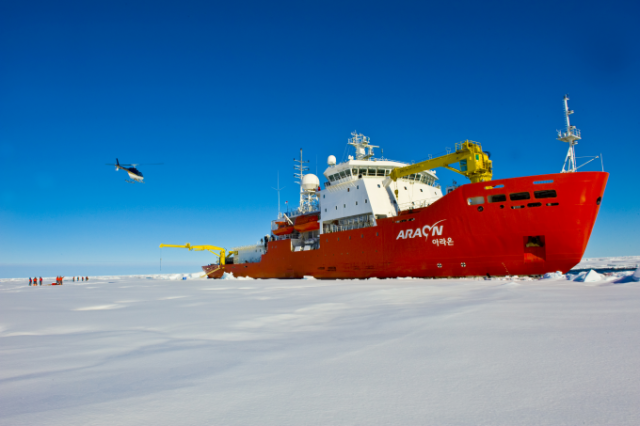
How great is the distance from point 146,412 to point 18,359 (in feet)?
7.66

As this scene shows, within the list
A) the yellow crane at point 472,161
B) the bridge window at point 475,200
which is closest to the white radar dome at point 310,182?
the yellow crane at point 472,161

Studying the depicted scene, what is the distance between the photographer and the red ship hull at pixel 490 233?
44.8 feet

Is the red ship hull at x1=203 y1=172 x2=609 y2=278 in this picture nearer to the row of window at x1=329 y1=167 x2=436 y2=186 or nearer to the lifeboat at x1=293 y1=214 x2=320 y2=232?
the row of window at x1=329 y1=167 x2=436 y2=186

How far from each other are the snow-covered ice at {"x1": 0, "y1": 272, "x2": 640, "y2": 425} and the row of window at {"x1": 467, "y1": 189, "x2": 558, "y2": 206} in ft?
35.4

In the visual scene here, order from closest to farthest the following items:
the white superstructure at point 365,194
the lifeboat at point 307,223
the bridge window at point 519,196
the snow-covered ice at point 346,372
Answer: the snow-covered ice at point 346,372 < the bridge window at point 519,196 < the white superstructure at point 365,194 < the lifeboat at point 307,223

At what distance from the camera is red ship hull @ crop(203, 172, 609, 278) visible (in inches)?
538

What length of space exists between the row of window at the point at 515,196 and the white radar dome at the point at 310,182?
18292 millimetres

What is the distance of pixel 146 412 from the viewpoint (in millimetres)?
1848

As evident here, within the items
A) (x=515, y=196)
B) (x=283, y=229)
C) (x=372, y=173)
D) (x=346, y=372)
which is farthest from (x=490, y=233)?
(x=283, y=229)

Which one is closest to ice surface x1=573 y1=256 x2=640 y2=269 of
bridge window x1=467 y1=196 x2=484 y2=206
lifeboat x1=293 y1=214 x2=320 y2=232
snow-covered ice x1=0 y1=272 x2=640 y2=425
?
bridge window x1=467 y1=196 x2=484 y2=206

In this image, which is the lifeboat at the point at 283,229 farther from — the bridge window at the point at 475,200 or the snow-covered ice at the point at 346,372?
the snow-covered ice at the point at 346,372

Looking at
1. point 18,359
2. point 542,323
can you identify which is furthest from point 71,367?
point 542,323

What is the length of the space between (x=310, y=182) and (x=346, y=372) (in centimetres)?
3003

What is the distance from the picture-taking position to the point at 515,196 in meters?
14.6
